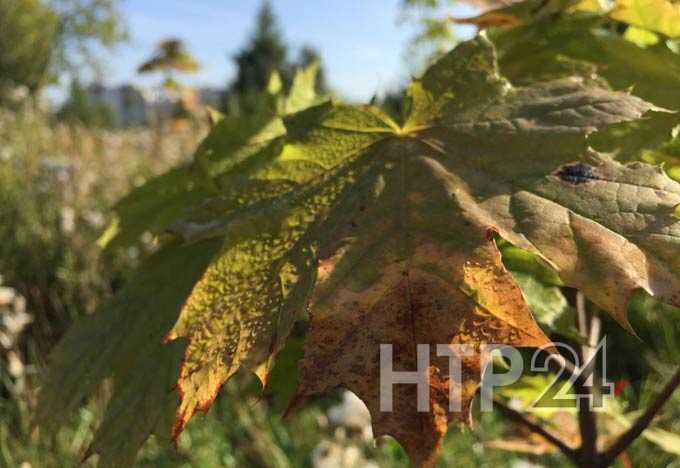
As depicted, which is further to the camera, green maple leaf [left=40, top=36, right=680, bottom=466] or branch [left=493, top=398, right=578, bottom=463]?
branch [left=493, top=398, right=578, bottom=463]

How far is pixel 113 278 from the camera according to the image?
329 centimetres

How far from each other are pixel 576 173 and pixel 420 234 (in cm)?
11

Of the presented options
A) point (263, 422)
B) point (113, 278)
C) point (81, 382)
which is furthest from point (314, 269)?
point (113, 278)

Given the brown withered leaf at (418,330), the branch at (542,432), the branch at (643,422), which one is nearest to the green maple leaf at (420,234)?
the brown withered leaf at (418,330)

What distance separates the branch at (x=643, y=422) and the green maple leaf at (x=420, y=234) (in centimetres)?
24

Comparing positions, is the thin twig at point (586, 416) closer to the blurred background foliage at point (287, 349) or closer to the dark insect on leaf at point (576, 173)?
the blurred background foliage at point (287, 349)

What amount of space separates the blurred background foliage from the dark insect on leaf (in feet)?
0.32

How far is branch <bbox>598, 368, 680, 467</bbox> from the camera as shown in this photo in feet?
2.09

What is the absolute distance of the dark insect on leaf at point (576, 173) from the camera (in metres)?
0.48

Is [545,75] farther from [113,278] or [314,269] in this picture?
[113,278]

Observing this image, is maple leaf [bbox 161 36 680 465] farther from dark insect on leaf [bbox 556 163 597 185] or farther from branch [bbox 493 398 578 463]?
branch [bbox 493 398 578 463]

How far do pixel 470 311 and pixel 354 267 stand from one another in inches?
3.0

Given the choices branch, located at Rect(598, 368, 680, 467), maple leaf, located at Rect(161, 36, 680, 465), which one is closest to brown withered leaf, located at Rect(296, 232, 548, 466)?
maple leaf, located at Rect(161, 36, 680, 465)

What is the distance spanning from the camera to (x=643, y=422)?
688 millimetres
